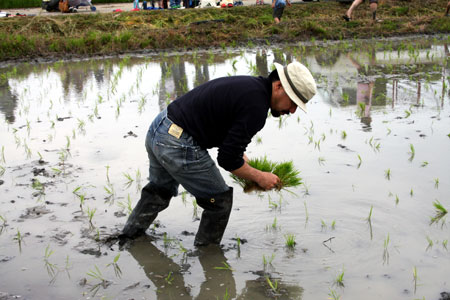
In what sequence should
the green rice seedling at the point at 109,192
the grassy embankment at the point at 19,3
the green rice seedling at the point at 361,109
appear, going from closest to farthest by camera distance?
the green rice seedling at the point at 109,192 → the green rice seedling at the point at 361,109 → the grassy embankment at the point at 19,3

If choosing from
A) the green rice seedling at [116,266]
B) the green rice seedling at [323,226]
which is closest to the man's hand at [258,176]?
the green rice seedling at [323,226]

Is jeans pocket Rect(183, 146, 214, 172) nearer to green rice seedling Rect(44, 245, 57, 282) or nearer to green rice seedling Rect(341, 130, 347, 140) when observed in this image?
green rice seedling Rect(44, 245, 57, 282)

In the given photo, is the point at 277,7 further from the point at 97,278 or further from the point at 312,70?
the point at 97,278

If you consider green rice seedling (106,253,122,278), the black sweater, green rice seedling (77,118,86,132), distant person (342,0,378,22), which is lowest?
green rice seedling (106,253,122,278)

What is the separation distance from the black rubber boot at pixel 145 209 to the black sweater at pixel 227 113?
1.80 feet

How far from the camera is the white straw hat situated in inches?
114

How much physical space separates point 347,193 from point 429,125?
5.99 feet

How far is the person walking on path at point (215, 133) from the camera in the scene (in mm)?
2893

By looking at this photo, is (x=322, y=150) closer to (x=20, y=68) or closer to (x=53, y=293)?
(x=53, y=293)

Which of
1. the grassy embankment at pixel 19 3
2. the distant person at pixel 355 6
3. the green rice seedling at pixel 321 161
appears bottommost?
the green rice seedling at pixel 321 161

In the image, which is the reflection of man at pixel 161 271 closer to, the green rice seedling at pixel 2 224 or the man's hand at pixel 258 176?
the man's hand at pixel 258 176

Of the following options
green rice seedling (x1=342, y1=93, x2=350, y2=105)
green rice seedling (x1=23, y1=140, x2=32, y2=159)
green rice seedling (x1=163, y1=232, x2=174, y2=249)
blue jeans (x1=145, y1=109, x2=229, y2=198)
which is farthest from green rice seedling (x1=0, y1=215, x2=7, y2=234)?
green rice seedling (x1=342, y1=93, x2=350, y2=105)

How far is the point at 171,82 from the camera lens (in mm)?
8047

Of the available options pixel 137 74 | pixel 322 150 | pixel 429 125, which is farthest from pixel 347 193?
pixel 137 74
